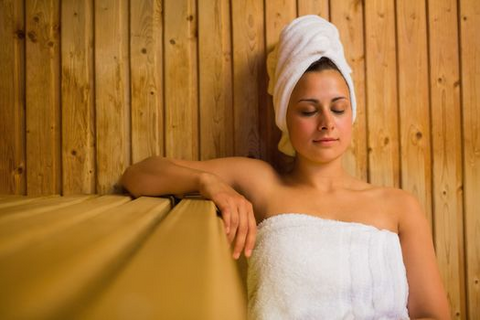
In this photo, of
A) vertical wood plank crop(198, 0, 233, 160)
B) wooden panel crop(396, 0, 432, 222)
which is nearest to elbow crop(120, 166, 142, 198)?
vertical wood plank crop(198, 0, 233, 160)

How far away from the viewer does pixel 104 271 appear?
0.36m

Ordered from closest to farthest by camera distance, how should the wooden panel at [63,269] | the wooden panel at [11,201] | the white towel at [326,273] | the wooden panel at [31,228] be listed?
the wooden panel at [63,269]
the wooden panel at [31,228]
the wooden panel at [11,201]
the white towel at [326,273]

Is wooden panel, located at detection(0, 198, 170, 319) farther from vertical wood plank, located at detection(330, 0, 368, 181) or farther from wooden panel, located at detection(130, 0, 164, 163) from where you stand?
vertical wood plank, located at detection(330, 0, 368, 181)

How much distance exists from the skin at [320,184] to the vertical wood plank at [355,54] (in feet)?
0.65

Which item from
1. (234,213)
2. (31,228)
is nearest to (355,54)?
(234,213)

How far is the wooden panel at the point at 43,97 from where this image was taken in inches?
57.1

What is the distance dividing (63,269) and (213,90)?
3.87 feet

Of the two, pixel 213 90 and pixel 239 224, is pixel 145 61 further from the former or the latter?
pixel 239 224

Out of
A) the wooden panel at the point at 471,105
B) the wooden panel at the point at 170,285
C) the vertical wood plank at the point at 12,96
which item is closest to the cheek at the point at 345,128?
the wooden panel at the point at 471,105

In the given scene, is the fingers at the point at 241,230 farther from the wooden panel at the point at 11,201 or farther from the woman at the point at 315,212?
the wooden panel at the point at 11,201

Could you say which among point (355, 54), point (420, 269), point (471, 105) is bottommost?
point (420, 269)

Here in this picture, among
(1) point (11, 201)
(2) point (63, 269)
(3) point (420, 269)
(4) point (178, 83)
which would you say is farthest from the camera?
(4) point (178, 83)

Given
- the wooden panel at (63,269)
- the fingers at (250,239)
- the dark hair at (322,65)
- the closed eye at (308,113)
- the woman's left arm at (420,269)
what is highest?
the dark hair at (322,65)

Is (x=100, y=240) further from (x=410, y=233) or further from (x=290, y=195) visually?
(x=410, y=233)
